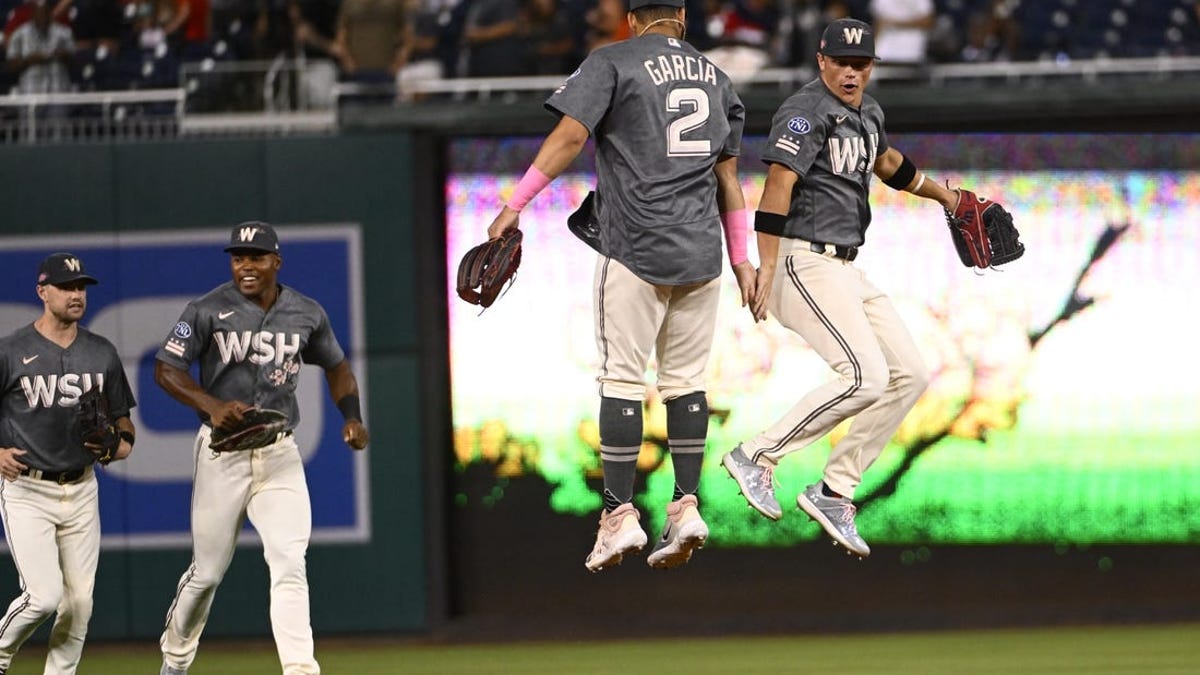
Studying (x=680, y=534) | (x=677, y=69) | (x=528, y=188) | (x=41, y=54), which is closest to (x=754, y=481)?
(x=680, y=534)

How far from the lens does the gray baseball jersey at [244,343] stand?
870cm

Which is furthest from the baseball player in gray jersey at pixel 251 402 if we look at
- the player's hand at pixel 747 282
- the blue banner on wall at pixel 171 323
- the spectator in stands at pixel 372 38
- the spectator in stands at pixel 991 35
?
the spectator in stands at pixel 991 35

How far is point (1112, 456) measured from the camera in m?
12.1

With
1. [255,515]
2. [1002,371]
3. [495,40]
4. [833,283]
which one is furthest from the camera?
[495,40]

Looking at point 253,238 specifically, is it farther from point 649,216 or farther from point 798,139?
point 798,139

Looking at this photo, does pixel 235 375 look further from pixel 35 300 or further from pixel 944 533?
pixel 944 533

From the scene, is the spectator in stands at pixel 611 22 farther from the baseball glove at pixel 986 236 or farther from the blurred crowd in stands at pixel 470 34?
the baseball glove at pixel 986 236

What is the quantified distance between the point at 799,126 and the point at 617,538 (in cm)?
181

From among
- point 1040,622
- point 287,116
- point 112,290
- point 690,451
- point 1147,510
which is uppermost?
point 287,116

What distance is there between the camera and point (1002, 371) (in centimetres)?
1210

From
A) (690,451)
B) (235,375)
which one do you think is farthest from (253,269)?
(690,451)

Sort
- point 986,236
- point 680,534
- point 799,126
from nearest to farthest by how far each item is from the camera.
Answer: point 680,534 → point 799,126 → point 986,236

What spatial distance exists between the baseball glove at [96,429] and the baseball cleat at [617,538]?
9.59 ft

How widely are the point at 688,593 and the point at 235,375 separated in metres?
4.52
